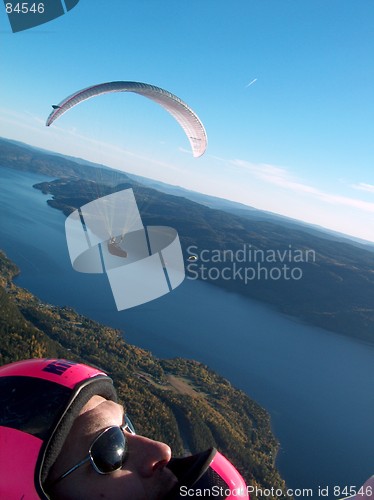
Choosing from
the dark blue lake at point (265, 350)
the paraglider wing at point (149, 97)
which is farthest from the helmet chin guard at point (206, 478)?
the dark blue lake at point (265, 350)

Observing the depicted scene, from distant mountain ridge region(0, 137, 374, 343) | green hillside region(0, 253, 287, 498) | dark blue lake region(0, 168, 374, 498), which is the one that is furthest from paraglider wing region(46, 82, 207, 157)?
distant mountain ridge region(0, 137, 374, 343)

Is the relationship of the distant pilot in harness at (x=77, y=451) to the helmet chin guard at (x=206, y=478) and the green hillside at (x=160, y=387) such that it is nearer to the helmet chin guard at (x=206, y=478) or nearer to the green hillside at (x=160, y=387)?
the helmet chin guard at (x=206, y=478)

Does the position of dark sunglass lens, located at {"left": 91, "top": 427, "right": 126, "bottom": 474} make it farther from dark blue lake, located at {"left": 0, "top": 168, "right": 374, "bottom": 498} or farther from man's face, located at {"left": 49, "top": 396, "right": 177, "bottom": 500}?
dark blue lake, located at {"left": 0, "top": 168, "right": 374, "bottom": 498}

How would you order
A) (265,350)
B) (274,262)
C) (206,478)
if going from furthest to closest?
(274,262) → (265,350) → (206,478)

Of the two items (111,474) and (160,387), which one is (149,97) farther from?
(160,387)

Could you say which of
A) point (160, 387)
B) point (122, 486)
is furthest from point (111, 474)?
point (160, 387)

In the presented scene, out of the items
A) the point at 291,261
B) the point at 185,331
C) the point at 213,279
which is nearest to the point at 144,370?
the point at 185,331
